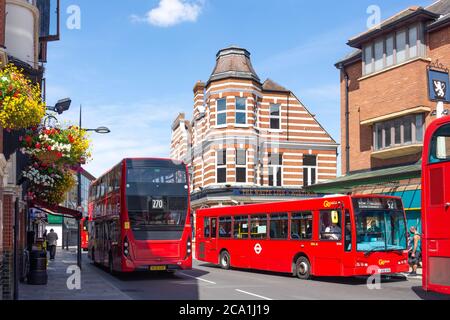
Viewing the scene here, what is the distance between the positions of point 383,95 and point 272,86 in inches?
720

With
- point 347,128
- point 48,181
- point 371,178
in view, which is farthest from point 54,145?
point 347,128

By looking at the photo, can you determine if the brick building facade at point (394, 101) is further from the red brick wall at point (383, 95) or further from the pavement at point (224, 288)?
the pavement at point (224, 288)

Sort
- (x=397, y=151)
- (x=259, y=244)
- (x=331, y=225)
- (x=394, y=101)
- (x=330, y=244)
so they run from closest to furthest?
(x=330, y=244) → (x=331, y=225) → (x=259, y=244) → (x=397, y=151) → (x=394, y=101)

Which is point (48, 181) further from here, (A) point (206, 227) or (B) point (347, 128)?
(B) point (347, 128)

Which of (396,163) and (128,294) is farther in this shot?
(396,163)

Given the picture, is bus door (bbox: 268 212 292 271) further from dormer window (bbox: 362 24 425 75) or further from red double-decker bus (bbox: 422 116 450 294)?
dormer window (bbox: 362 24 425 75)

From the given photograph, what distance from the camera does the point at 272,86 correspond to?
45781 mm

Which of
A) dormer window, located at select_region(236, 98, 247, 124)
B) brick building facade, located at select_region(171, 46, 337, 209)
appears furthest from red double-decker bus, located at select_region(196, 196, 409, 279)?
dormer window, located at select_region(236, 98, 247, 124)

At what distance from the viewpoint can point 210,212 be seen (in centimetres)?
2656

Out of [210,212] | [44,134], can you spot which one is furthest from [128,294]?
[210,212]

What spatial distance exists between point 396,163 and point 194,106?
24.3 metres

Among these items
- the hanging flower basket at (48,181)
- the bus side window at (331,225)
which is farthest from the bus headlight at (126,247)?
the bus side window at (331,225)

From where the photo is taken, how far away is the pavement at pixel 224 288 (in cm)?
1469
